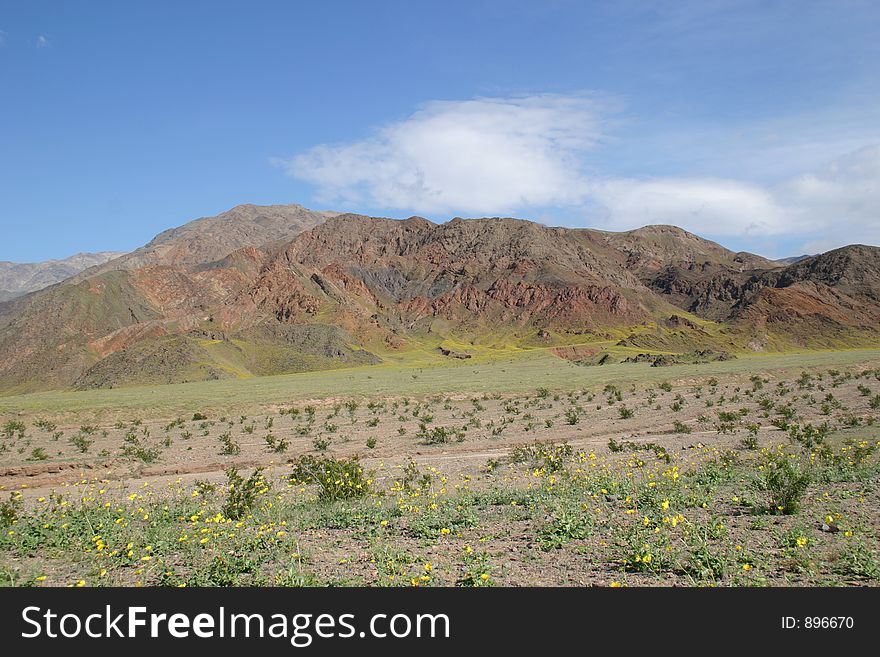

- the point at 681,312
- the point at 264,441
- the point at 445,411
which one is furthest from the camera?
the point at 681,312

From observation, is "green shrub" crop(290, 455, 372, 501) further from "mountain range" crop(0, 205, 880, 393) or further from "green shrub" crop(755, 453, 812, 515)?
"mountain range" crop(0, 205, 880, 393)

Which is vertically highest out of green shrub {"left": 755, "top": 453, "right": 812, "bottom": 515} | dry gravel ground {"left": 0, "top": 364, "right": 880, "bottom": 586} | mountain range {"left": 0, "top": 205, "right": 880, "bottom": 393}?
mountain range {"left": 0, "top": 205, "right": 880, "bottom": 393}

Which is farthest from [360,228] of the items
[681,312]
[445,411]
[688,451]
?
[688,451]

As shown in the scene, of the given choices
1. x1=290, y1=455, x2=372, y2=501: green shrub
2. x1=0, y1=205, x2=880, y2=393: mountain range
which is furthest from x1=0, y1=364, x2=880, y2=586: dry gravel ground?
x1=0, y1=205, x2=880, y2=393: mountain range

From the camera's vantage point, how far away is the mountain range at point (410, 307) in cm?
9844

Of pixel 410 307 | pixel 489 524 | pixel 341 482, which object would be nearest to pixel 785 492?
pixel 489 524

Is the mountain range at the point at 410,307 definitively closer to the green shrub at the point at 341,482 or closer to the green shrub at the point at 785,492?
the green shrub at the point at 341,482

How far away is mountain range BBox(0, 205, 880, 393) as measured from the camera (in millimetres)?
98438

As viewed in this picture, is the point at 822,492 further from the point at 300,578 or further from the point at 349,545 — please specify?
the point at 300,578

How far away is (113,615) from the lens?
5.53m

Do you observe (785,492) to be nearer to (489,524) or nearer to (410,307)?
(489,524)

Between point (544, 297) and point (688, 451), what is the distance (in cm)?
13409

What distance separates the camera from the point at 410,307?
506 ft

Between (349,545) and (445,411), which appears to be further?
(445,411)
